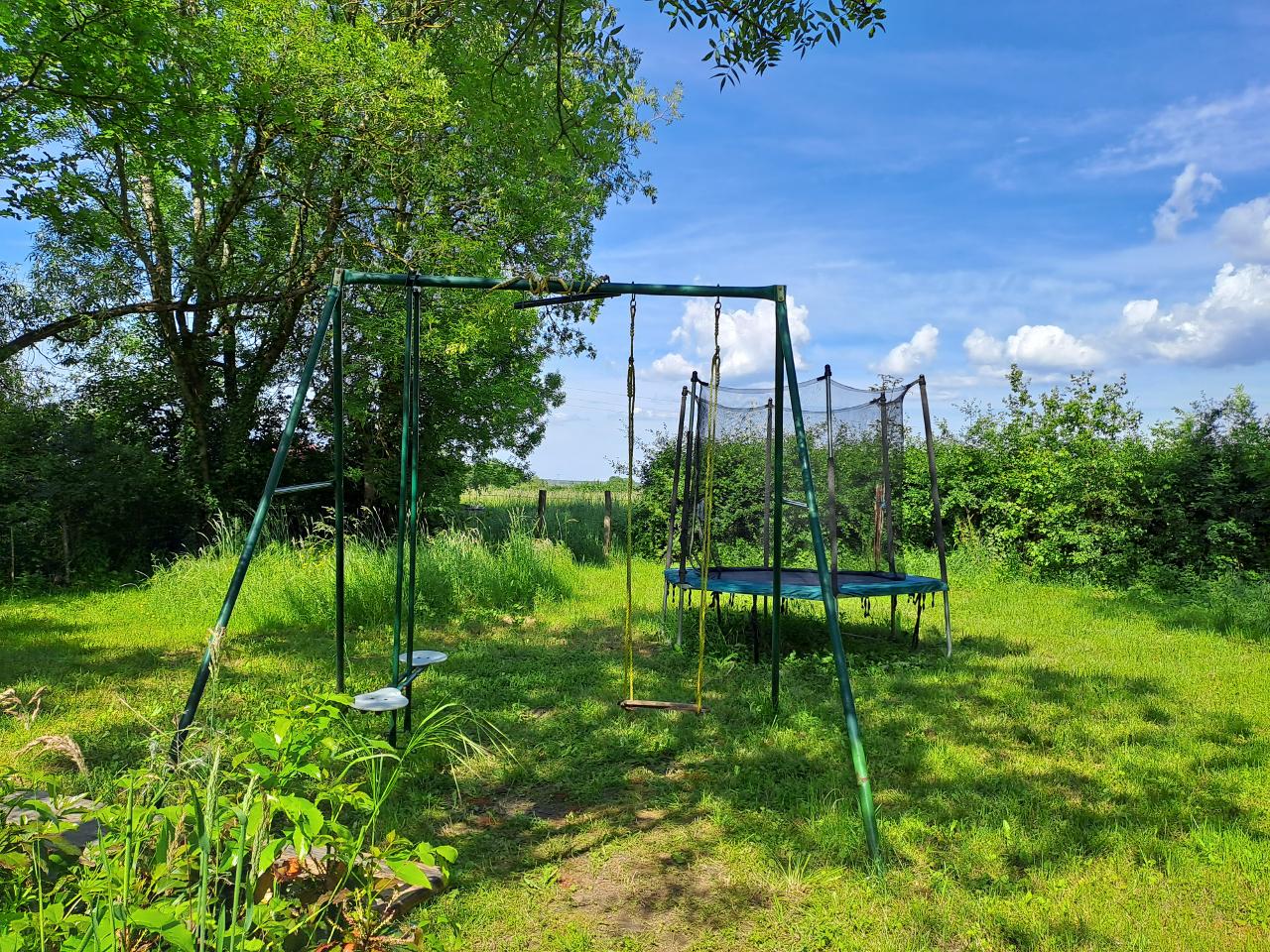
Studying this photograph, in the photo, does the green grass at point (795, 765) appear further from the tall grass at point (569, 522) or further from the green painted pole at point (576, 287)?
the tall grass at point (569, 522)

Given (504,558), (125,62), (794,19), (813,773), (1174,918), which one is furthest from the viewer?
(504,558)

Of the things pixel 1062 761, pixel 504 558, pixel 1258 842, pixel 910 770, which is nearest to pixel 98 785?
pixel 910 770

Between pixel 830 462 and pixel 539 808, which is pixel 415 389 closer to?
pixel 539 808

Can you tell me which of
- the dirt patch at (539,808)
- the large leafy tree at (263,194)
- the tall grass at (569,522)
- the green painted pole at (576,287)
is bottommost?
the dirt patch at (539,808)

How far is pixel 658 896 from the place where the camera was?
2648 mm

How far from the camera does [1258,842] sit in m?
3.04

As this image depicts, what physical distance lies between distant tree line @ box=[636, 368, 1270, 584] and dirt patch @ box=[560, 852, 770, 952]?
4397mm

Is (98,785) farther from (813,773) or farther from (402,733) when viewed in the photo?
(813,773)

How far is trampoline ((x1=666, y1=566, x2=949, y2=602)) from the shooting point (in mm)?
5582

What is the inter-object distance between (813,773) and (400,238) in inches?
354

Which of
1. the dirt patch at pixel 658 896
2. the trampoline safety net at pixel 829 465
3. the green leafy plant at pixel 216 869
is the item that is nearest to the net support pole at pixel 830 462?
the trampoline safety net at pixel 829 465

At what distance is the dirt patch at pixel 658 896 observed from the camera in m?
2.46

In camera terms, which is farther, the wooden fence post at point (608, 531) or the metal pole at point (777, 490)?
the wooden fence post at point (608, 531)

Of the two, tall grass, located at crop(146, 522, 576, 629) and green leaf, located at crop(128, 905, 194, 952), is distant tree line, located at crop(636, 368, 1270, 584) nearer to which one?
tall grass, located at crop(146, 522, 576, 629)
